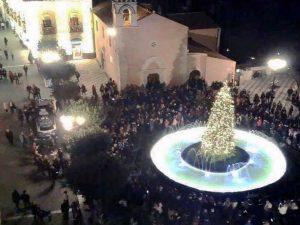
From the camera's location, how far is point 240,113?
25.2 m

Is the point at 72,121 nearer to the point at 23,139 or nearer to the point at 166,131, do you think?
the point at 23,139

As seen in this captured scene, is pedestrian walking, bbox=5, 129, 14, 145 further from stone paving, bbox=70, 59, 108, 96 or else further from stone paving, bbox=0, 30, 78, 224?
stone paving, bbox=70, 59, 108, 96

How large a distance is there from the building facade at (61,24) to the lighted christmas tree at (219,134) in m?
21.2

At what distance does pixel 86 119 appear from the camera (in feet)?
69.5

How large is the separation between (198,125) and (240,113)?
9.35 ft

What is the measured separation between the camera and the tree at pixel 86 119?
64.2 feet

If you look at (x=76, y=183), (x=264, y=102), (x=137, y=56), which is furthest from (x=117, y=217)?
(x=137, y=56)

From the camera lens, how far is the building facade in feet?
119

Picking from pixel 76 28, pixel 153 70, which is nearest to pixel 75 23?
pixel 76 28

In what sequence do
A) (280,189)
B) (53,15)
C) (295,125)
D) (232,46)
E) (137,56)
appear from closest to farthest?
(280,189), (295,125), (137,56), (53,15), (232,46)

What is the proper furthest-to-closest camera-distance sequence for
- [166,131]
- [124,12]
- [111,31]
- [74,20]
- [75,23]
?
1. [75,23]
2. [74,20]
3. [111,31]
4. [124,12]
5. [166,131]

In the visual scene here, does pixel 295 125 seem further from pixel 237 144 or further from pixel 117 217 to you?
pixel 117 217

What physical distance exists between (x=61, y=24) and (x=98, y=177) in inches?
939

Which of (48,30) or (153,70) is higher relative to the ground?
(48,30)
